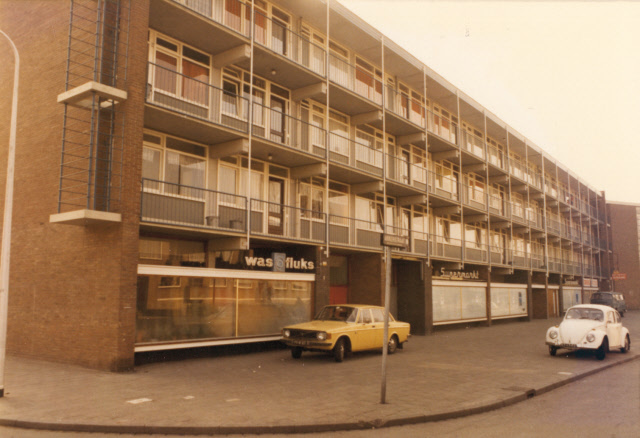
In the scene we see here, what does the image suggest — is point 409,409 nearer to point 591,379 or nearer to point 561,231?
point 591,379

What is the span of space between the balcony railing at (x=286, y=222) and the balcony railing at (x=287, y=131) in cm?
228

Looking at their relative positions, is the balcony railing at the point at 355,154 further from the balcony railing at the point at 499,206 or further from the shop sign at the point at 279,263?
the balcony railing at the point at 499,206

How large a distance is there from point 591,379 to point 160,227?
11313mm

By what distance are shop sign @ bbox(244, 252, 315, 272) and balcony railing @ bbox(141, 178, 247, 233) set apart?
4.56 feet

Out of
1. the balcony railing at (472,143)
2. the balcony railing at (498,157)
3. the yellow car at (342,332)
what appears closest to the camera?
the yellow car at (342,332)

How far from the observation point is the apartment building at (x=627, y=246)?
205 feet

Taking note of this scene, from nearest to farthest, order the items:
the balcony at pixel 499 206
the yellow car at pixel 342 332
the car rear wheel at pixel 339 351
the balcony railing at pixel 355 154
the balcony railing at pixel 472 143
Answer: the yellow car at pixel 342 332 < the car rear wheel at pixel 339 351 < the balcony railing at pixel 355 154 < the balcony railing at pixel 472 143 < the balcony at pixel 499 206

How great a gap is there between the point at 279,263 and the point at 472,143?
64.3ft

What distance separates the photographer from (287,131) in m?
19.4

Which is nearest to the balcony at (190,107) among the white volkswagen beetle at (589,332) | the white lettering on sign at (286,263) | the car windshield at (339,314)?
the white lettering on sign at (286,263)

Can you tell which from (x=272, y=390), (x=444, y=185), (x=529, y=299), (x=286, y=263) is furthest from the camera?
(x=529, y=299)

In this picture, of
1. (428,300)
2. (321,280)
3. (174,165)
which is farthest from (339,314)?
(428,300)

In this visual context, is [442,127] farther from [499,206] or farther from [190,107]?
[190,107]

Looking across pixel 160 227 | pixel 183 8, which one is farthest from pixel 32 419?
pixel 183 8
